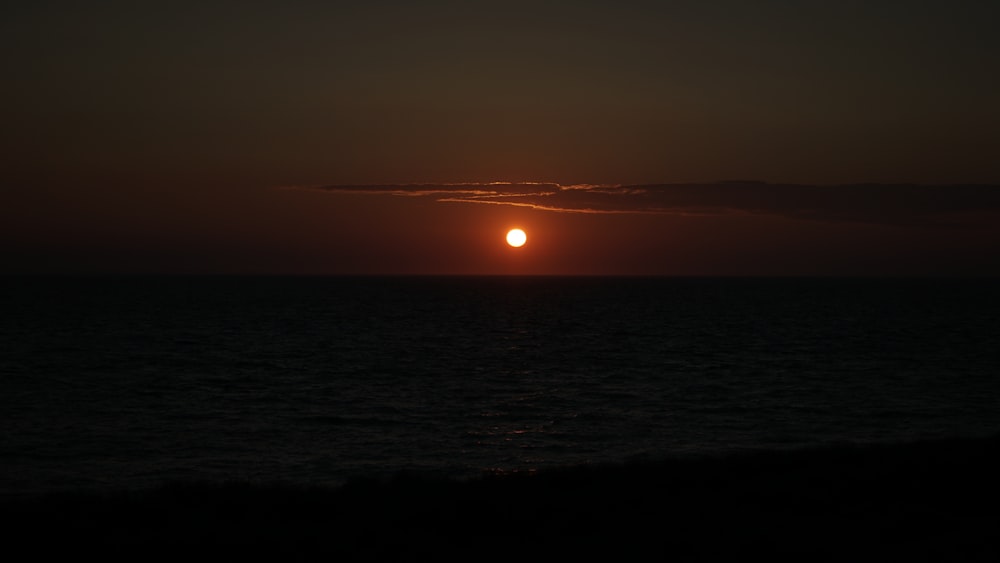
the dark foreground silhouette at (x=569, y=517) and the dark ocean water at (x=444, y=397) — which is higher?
the dark foreground silhouette at (x=569, y=517)

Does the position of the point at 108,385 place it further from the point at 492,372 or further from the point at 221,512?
the point at 221,512

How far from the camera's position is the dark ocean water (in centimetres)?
2688

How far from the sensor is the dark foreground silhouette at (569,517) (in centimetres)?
1112

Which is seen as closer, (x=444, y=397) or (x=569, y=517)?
(x=569, y=517)

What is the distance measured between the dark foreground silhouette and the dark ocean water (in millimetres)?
9412

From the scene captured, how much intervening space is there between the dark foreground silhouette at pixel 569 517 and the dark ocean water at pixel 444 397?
30.9 ft

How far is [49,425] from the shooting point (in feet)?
104

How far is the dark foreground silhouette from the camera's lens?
36.5ft

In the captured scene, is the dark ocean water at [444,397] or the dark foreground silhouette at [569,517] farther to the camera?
the dark ocean water at [444,397]

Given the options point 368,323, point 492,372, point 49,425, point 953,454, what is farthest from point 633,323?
point 953,454

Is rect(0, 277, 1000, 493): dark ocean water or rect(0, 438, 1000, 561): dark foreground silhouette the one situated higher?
rect(0, 438, 1000, 561): dark foreground silhouette

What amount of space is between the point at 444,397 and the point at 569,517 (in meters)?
26.9

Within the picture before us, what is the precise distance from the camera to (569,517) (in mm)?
12852

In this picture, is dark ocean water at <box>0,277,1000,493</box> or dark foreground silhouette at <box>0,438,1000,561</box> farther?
dark ocean water at <box>0,277,1000,493</box>
